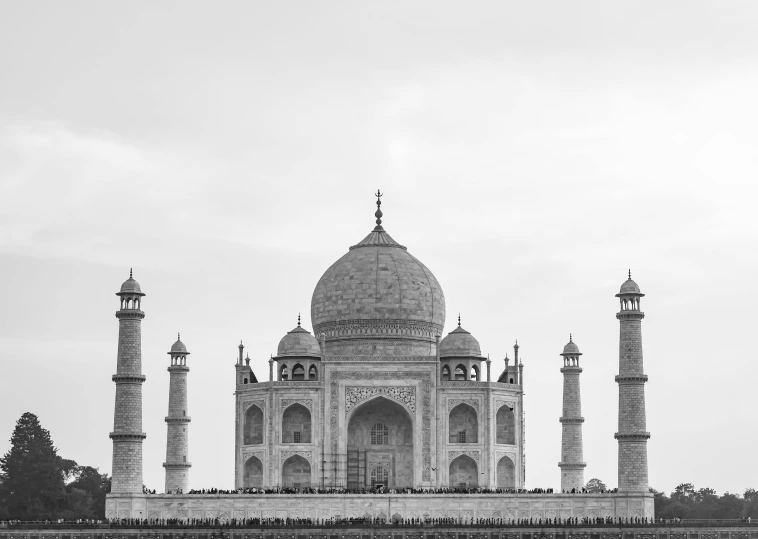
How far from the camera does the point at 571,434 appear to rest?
70938mm

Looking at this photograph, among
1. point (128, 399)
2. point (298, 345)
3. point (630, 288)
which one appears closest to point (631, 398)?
point (630, 288)

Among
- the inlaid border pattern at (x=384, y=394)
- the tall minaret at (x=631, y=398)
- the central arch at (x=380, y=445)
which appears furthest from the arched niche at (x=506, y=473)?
the tall minaret at (x=631, y=398)

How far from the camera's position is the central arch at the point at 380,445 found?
66.4 meters

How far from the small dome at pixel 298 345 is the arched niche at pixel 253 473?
4.14m

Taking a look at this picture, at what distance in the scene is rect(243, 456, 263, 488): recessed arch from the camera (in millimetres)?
66312

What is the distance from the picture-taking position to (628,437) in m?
61.2

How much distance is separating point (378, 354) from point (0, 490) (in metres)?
16.8

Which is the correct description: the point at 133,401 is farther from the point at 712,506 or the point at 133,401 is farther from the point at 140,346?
the point at 712,506

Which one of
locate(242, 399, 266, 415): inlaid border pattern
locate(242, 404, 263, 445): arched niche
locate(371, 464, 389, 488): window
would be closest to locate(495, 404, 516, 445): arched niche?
locate(371, 464, 389, 488): window

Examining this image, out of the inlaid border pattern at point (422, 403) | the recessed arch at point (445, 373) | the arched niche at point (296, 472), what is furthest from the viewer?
the recessed arch at point (445, 373)

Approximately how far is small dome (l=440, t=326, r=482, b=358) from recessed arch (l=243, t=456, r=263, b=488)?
8.09 metres

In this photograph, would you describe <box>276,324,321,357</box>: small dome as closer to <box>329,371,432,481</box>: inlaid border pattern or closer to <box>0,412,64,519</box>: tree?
<box>329,371,432,481</box>: inlaid border pattern

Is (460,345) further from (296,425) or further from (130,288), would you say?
(130,288)

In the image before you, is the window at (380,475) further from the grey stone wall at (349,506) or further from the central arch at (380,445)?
the grey stone wall at (349,506)
